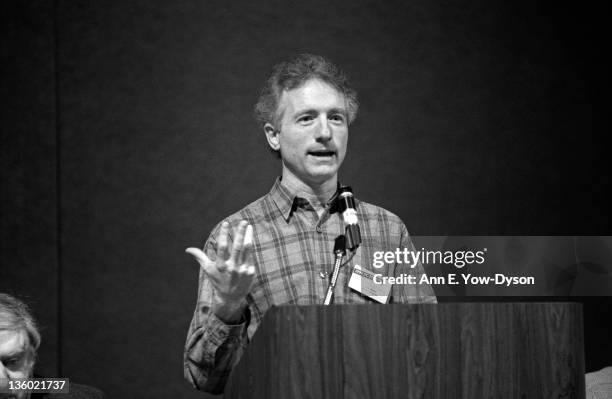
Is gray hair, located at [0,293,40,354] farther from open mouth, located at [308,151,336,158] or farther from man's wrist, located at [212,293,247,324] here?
open mouth, located at [308,151,336,158]

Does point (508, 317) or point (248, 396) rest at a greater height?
point (508, 317)

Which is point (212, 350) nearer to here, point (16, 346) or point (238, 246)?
point (238, 246)

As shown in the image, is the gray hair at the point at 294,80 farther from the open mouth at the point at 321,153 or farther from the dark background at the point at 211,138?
the dark background at the point at 211,138

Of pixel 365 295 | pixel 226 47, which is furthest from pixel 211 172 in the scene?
pixel 365 295

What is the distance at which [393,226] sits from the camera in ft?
7.39

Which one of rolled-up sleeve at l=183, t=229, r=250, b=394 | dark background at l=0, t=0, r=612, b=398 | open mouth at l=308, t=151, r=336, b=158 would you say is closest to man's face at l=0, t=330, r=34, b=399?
rolled-up sleeve at l=183, t=229, r=250, b=394

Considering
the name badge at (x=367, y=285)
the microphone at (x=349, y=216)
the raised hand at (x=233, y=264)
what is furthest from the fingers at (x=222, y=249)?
the name badge at (x=367, y=285)

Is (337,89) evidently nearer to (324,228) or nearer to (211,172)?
(324,228)

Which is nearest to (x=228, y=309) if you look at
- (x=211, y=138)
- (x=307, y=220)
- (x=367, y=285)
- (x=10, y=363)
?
(x=367, y=285)

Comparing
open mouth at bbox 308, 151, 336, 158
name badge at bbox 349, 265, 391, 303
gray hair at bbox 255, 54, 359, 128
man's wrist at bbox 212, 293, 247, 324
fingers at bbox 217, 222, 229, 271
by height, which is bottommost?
man's wrist at bbox 212, 293, 247, 324

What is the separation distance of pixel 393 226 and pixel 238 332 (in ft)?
2.51

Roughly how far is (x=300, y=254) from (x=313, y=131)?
33 centimetres

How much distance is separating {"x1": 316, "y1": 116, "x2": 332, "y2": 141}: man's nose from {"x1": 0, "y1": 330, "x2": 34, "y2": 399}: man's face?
953 millimetres

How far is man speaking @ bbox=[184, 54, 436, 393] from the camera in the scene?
2027 mm
